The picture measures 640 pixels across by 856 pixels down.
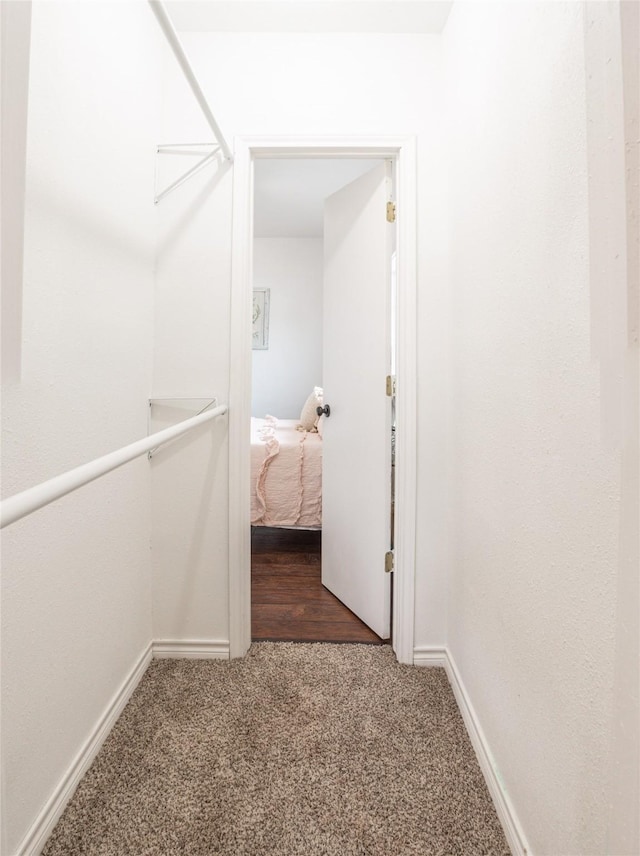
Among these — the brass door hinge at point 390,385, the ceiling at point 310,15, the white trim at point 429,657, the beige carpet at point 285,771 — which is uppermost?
the ceiling at point 310,15

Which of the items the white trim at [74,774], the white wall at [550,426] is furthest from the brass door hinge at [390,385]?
the white trim at [74,774]

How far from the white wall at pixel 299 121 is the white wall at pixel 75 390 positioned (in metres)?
0.15

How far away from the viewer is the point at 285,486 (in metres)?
2.77

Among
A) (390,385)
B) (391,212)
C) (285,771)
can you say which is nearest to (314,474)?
(390,385)

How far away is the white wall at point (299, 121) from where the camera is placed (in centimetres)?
167

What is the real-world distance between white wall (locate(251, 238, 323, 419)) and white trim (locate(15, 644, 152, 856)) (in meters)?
3.86

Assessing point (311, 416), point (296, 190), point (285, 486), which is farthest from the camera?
point (296, 190)

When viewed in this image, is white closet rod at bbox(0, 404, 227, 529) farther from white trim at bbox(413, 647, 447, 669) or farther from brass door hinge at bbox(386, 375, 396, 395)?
white trim at bbox(413, 647, 447, 669)

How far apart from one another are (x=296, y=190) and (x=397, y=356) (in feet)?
8.85

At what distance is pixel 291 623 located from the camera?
1978 mm

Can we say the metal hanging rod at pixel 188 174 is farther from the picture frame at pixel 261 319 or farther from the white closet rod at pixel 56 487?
the picture frame at pixel 261 319

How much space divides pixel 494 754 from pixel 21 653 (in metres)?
1.15

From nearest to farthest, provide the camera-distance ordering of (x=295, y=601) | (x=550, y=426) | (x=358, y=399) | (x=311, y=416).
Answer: (x=550, y=426) < (x=358, y=399) < (x=295, y=601) < (x=311, y=416)

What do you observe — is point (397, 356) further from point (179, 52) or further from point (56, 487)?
point (56, 487)
